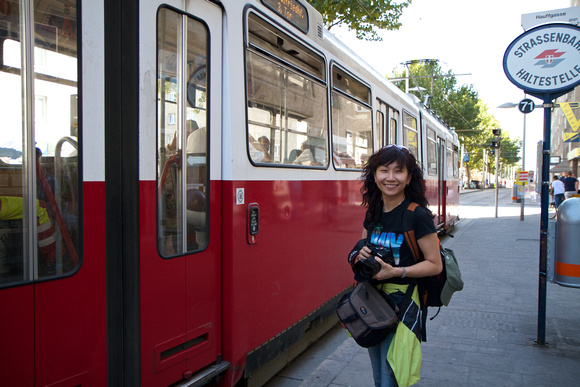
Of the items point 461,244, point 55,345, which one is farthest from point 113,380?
point 461,244

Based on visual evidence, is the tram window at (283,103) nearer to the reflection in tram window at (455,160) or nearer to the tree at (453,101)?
the reflection in tram window at (455,160)

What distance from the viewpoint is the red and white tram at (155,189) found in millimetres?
2037

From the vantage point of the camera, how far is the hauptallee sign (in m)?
4.34

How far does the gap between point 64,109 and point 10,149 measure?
1.03 ft

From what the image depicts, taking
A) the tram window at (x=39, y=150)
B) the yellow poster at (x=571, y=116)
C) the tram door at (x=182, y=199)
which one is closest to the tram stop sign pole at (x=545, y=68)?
the tram door at (x=182, y=199)

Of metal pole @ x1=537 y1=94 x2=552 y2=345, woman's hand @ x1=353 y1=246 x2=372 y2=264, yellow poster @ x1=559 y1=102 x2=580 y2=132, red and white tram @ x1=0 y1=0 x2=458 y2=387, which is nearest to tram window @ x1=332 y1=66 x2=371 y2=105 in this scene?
red and white tram @ x1=0 y1=0 x2=458 y2=387

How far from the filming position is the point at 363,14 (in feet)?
41.0

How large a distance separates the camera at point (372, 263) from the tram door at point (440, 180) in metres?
9.93

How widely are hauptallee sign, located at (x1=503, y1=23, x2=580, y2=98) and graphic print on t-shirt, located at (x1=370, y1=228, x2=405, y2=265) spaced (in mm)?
3002

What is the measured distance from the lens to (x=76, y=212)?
2.20 metres

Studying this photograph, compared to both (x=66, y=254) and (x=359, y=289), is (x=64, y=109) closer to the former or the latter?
(x=66, y=254)

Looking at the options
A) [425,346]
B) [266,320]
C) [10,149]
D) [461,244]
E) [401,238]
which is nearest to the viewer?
[10,149]

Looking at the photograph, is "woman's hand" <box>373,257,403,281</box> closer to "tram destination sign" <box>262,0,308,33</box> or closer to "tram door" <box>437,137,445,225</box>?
"tram destination sign" <box>262,0,308,33</box>

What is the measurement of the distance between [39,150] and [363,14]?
11.9 metres
